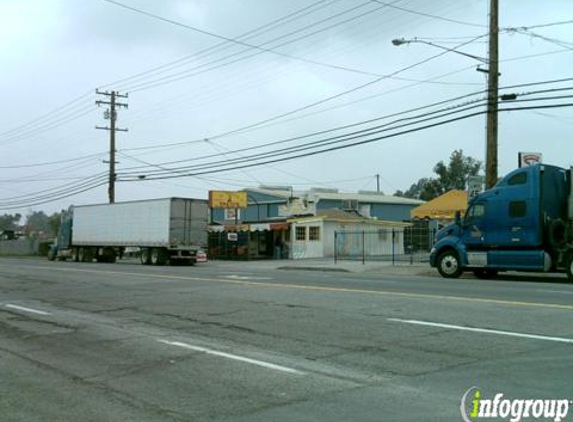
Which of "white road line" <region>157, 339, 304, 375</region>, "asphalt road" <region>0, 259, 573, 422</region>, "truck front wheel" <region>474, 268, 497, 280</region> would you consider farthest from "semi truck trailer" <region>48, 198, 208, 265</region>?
"white road line" <region>157, 339, 304, 375</region>

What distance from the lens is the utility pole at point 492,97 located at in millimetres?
24625

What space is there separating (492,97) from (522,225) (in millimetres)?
5490

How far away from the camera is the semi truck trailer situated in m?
37.0

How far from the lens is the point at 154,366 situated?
26.7 ft

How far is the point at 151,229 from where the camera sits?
37.8 metres

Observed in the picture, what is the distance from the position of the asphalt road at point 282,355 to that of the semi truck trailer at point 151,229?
2154 centimetres

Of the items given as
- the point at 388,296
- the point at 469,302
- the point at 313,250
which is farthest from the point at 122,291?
the point at 313,250

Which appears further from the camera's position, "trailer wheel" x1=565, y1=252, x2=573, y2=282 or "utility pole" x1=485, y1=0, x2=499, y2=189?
"utility pole" x1=485, y1=0, x2=499, y2=189

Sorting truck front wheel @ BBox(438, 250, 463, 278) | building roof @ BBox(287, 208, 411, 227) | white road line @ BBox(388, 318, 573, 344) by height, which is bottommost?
white road line @ BBox(388, 318, 573, 344)

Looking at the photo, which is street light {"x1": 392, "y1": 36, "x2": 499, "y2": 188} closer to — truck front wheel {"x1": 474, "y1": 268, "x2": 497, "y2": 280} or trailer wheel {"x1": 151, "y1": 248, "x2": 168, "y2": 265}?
truck front wheel {"x1": 474, "y1": 268, "x2": 497, "y2": 280}

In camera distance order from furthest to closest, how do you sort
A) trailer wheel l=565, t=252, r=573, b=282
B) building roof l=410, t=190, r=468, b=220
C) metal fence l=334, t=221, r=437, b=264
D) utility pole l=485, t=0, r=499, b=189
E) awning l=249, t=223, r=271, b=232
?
awning l=249, t=223, r=271, b=232, metal fence l=334, t=221, r=437, b=264, building roof l=410, t=190, r=468, b=220, utility pole l=485, t=0, r=499, b=189, trailer wheel l=565, t=252, r=573, b=282

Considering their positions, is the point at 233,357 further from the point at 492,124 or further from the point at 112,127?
the point at 112,127

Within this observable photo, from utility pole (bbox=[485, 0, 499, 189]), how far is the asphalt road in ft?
33.8

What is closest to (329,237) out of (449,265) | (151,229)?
(151,229)
